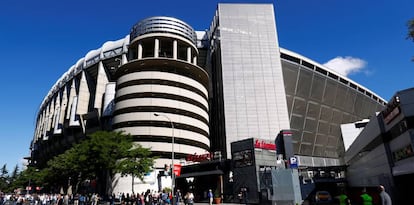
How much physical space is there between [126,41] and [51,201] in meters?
48.7

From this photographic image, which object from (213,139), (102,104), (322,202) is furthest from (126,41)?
(322,202)

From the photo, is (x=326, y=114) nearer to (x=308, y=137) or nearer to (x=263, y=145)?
(x=308, y=137)

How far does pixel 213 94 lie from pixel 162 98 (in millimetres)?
18184

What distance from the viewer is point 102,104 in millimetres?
72312

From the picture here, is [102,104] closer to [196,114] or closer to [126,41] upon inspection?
[126,41]

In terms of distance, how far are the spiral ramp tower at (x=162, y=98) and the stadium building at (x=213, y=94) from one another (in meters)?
0.22

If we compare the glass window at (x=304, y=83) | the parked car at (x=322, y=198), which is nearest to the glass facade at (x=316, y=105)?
the glass window at (x=304, y=83)

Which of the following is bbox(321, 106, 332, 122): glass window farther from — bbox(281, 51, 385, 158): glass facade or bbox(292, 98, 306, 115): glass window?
bbox(292, 98, 306, 115): glass window

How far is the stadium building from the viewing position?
58875mm

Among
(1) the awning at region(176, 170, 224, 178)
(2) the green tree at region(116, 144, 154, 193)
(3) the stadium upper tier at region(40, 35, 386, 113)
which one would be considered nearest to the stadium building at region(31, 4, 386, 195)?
(3) the stadium upper tier at region(40, 35, 386, 113)

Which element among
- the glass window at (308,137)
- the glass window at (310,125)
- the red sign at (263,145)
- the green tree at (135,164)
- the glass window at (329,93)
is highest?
the glass window at (329,93)

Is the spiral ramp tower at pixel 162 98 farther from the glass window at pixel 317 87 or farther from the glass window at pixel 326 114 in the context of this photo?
the glass window at pixel 326 114

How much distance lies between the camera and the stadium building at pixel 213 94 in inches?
2318

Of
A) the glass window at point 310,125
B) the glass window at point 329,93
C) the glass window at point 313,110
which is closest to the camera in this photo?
the glass window at point 310,125
